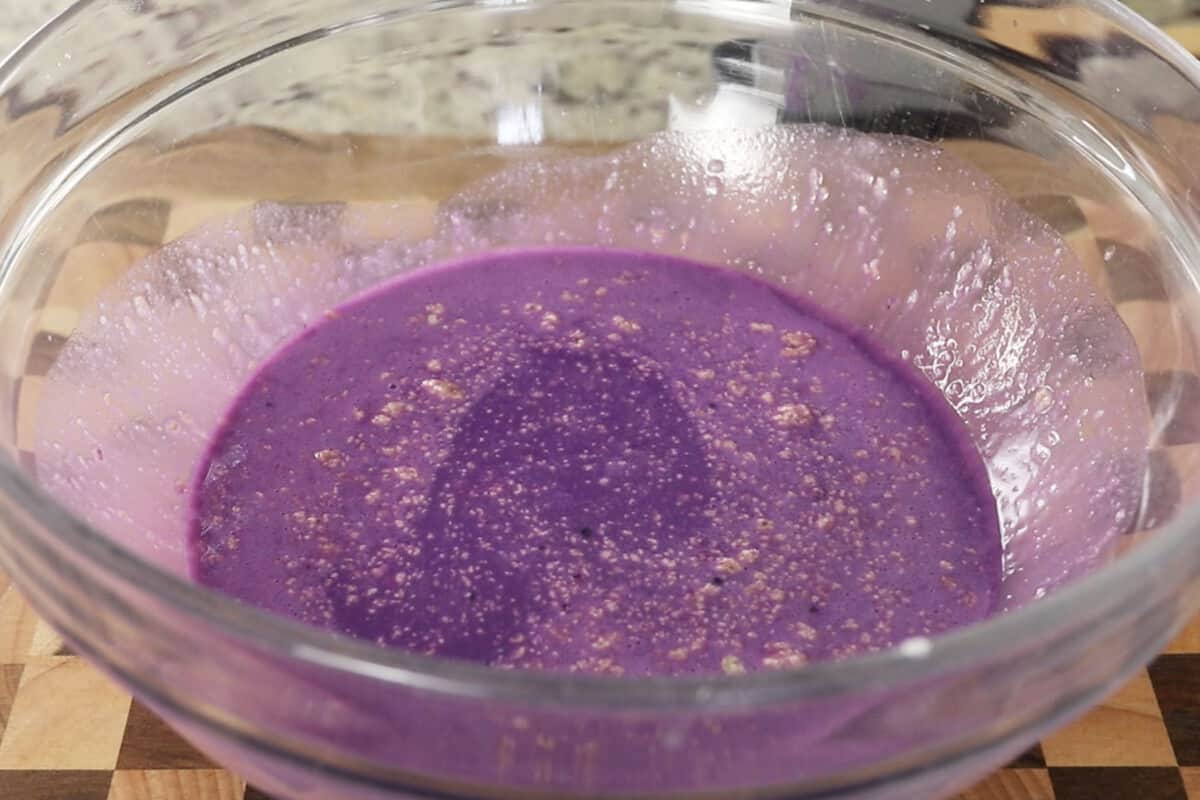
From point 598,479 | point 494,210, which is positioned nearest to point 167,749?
point 598,479

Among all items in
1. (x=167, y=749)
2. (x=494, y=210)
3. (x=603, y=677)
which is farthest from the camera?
(x=494, y=210)

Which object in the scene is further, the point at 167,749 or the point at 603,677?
the point at 167,749

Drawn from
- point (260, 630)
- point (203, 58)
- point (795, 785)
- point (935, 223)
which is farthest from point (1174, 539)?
point (203, 58)

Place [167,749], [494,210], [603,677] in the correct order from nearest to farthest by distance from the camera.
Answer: [603,677]
[167,749]
[494,210]

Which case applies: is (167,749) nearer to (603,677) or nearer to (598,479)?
(598,479)

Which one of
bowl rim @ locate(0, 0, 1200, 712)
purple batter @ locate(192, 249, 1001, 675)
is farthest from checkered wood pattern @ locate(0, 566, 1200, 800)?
bowl rim @ locate(0, 0, 1200, 712)

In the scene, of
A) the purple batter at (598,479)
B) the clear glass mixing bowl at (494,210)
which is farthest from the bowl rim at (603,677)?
the purple batter at (598,479)

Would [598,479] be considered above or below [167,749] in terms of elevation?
above
